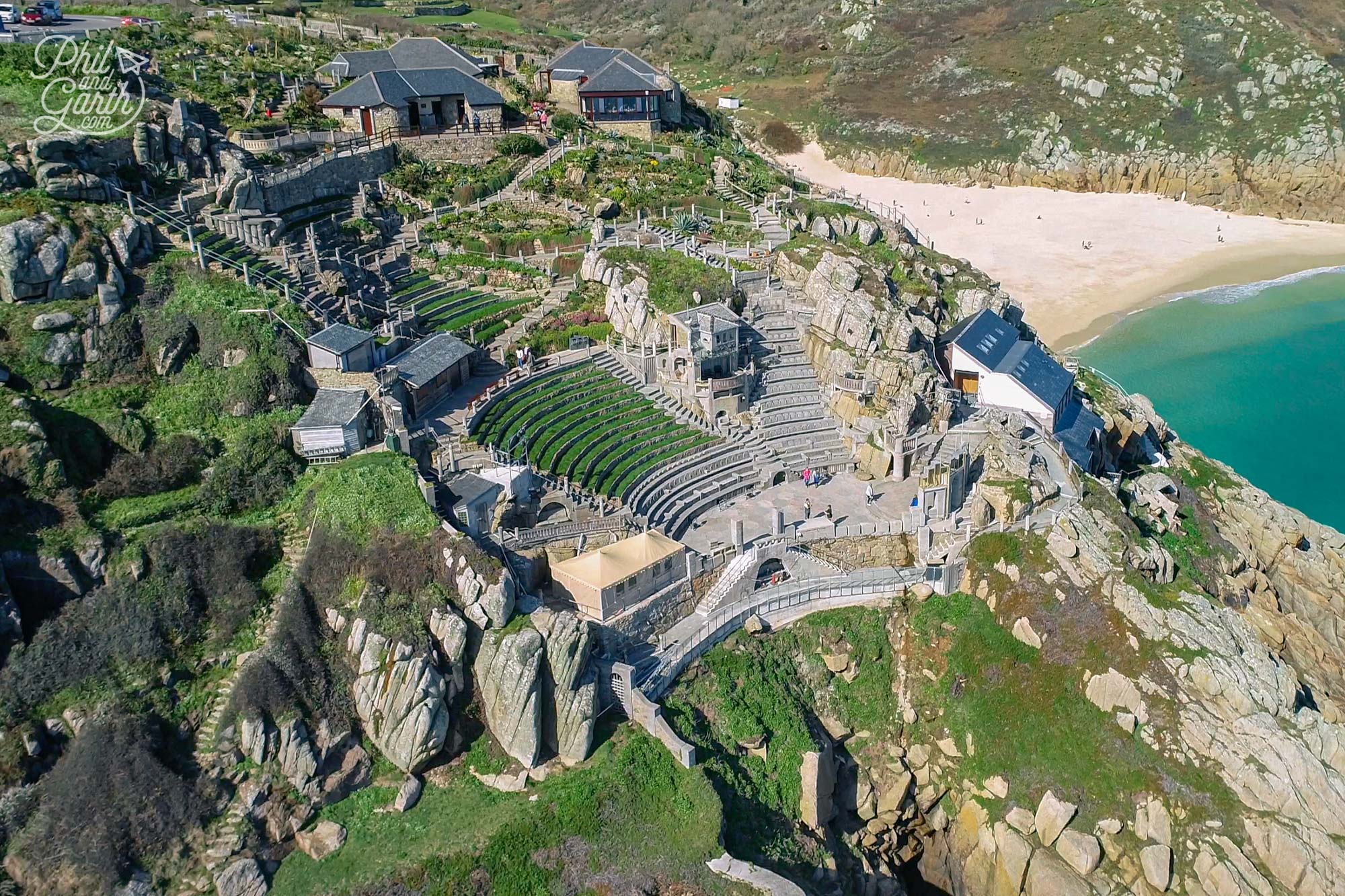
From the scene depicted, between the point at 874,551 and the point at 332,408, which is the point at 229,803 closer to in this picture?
the point at 332,408

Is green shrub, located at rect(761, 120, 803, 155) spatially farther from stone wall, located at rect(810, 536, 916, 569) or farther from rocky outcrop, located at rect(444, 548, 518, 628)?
rocky outcrop, located at rect(444, 548, 518, 628)

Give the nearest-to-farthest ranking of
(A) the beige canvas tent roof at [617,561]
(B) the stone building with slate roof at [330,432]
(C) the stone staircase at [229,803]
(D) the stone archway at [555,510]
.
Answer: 1. (C) the stone staircase at [229,803]
2. (A) the beige canvas tent roof at [617,561]
3. (B) the stone building with slate roof at [330,432]
4. (D) the stone archway at [555,510]

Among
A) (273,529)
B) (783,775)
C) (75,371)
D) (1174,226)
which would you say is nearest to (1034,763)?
(783,775)

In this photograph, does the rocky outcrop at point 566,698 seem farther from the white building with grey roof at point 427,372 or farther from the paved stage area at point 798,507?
the white building with grey roof at point 427,372

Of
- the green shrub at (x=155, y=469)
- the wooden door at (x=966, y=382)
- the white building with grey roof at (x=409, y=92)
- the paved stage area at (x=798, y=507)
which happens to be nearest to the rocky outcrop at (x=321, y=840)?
the green shrub at (x=155, y=469)

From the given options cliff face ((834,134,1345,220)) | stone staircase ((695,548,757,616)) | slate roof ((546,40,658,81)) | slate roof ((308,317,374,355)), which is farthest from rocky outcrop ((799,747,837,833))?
cliff face ((834,134,1345,220))

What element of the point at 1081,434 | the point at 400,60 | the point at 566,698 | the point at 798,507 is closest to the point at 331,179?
the point at 400,60
